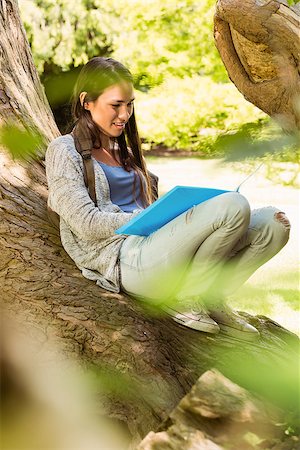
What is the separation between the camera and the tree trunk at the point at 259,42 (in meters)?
1.70

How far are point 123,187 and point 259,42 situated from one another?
1204mm

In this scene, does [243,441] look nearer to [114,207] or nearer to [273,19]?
[273,19]

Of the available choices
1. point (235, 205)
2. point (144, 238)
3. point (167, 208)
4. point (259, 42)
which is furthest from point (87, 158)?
point (259, 42)

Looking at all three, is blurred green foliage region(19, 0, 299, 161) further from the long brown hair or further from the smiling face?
the smiling face

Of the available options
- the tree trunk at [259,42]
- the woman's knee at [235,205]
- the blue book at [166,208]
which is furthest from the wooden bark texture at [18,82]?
the tree trunk at [259,42]

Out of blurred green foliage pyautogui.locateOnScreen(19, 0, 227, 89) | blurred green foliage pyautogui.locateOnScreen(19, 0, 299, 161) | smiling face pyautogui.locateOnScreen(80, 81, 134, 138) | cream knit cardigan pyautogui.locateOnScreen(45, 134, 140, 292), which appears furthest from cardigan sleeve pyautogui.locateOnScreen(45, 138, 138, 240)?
blurred green foliage pyautogui.locateOnScreen(19, 0, 227, 89)

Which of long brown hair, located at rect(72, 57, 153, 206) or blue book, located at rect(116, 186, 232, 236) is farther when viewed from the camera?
long brown hair, located at rect(72, 57, 153, 206)

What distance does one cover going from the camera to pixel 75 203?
105 inches

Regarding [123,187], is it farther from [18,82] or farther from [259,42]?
[259,42]

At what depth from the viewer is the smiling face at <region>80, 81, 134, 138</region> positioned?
9.36ft

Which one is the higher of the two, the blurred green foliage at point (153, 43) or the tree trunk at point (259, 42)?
the tree trunk at point (259, 42)

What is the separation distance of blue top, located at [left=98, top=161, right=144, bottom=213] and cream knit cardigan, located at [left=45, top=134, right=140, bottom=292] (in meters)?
0.07

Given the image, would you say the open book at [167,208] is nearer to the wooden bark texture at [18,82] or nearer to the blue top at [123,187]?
the blue top at [123,187]

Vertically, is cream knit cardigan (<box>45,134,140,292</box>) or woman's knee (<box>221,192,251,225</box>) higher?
woman's knee (<box>221,192,251,225</box>)
